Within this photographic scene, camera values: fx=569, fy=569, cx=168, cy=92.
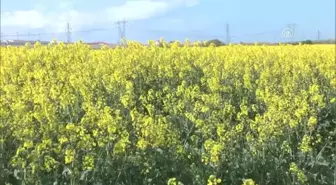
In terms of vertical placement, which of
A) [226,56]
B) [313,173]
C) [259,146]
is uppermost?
[226,56]

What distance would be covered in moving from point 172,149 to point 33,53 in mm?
5639

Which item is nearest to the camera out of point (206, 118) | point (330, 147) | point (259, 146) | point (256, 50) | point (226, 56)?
point (259, 146)

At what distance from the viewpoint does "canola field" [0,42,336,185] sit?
4.32 metres

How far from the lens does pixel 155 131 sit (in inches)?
177

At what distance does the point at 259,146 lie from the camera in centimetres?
495

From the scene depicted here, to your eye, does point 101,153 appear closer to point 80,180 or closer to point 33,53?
point 80,180

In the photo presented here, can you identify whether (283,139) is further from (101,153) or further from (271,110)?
(101,153)

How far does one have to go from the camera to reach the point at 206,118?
5.77 meters

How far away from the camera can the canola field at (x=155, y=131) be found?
14.2ft

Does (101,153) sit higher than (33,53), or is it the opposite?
(33,53)

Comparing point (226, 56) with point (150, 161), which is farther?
point (226, 56)

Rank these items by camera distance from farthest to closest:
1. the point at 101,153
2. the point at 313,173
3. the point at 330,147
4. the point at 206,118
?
the point at 330,147 → the point at 206,118 → the point at 313,173 → the point at 101,153

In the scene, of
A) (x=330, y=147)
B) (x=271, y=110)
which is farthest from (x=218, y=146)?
(x=330, y=147)

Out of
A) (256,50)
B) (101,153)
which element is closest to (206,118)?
(101,153)
